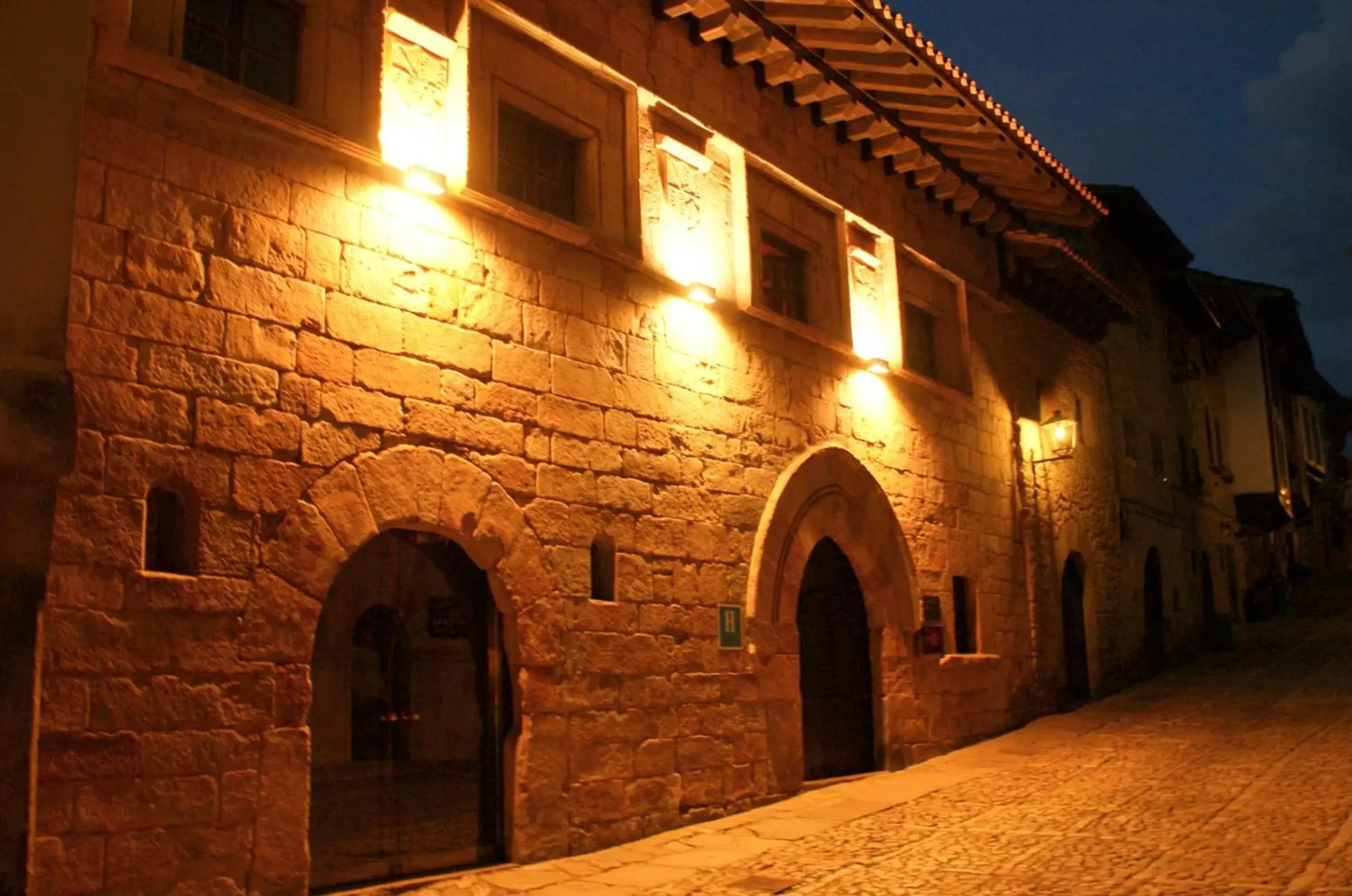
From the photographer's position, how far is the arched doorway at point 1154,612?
16453 millimetres

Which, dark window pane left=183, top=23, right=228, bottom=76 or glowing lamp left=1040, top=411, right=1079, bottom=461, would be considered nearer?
dark window pane left=183, top=23, right=228, bottom=76

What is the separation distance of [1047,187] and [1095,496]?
4436 mm

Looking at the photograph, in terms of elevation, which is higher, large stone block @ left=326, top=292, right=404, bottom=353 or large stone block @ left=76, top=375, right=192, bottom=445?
large stone block @ left=326, top=292, right=404, bottom=353

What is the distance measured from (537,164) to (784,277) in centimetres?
301

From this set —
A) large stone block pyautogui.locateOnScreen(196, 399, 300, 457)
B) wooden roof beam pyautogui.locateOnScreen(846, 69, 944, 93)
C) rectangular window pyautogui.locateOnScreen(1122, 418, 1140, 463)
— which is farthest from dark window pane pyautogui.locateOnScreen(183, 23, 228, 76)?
rectangular window pyautogui.locateOnScreen(1122, 418, 1140, 463)

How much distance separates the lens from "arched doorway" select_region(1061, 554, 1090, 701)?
13672 mm

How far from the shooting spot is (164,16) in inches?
208

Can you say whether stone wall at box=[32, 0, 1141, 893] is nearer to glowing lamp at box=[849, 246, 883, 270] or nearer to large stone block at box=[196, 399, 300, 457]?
large stone block at box=[196, 399, 300, 457]

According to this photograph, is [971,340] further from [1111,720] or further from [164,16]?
[164,16]

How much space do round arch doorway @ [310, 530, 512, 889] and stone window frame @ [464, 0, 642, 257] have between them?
204 cm

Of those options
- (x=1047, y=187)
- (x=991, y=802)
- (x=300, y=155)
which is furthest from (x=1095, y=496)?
(x=300, y=155)

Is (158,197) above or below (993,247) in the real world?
below

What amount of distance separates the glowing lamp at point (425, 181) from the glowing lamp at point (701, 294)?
87.9 inches

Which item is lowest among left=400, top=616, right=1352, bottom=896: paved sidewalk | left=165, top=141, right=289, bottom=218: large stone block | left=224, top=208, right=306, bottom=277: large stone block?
left=400, top=616, right=1352, bottom=896: paved sidewalk
